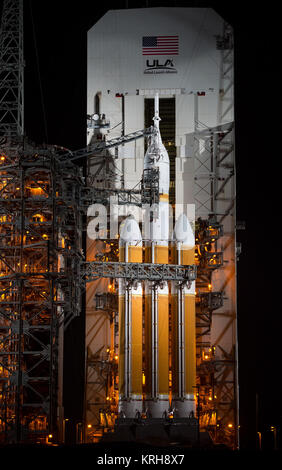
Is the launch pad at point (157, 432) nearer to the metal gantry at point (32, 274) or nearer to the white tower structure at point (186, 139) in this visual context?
the metal gantry at point (32, 274)

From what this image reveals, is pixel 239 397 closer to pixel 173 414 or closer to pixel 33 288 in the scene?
pixel 173 414

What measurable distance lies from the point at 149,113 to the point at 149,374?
2702cm

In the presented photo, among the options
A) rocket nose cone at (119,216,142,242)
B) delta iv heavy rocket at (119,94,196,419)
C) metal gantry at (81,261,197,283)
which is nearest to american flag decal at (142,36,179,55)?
delta iv heavy rocket at (119,94,196,419)

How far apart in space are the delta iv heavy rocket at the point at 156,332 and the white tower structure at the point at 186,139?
7.99 metres

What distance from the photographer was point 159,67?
93688 mm

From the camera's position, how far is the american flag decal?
9394 centimetres

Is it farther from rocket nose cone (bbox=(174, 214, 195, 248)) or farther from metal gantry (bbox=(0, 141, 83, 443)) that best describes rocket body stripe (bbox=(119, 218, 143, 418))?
metal gantry (bbox=(0, 141, 83, 443))

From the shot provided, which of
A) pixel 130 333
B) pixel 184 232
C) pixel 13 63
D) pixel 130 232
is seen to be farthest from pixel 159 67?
pixel 130 333

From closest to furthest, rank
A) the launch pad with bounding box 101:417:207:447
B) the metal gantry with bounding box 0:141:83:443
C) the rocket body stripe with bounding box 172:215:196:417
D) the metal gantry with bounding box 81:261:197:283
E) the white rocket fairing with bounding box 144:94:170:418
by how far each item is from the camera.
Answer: the metal gantry with bounding box 0:141:83:443 → the launch pad with bounding box 101:417:207:447 → the white rocket fairing with bounding box 144:94:170:418 → the rocket body stripe with bounding box 172:215:196:417 → the metal gantry with bounding box 81:261:197:283

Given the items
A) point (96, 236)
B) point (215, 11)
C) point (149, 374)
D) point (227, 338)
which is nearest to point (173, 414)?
point (149, 374)

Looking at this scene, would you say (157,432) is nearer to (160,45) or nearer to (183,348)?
(183,348)

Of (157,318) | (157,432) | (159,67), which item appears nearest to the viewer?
(157,432)

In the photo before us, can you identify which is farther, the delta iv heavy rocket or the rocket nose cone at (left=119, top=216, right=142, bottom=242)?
the rocket nose cone at (left=119, top=216, right=142, bottom=242)

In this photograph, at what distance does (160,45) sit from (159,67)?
2176 millimetres
